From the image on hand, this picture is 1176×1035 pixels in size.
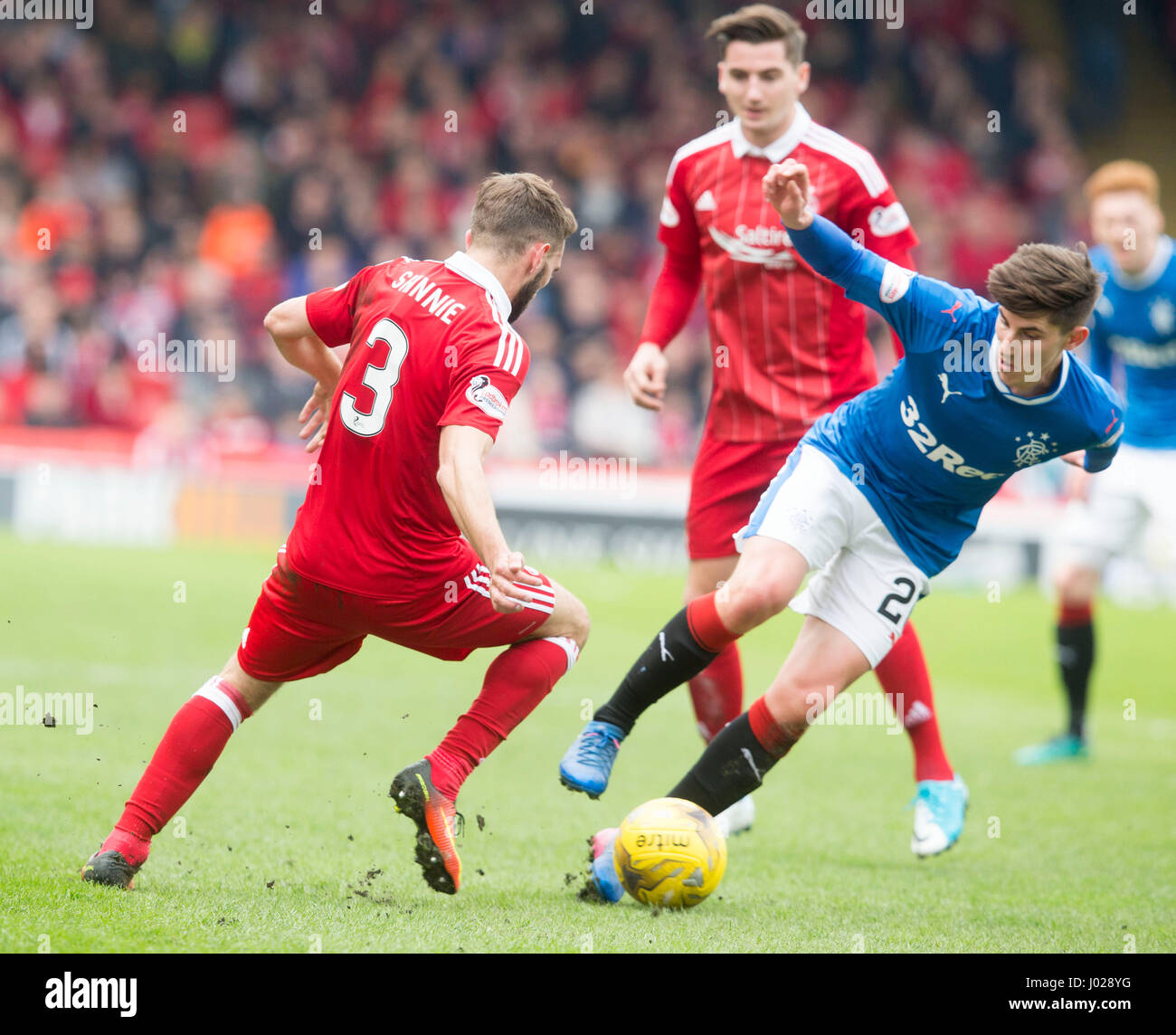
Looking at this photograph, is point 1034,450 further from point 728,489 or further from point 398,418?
point 398,418

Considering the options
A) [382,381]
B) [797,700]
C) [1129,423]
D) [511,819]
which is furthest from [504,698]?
[1129,423]

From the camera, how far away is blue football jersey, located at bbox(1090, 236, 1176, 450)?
736 cm

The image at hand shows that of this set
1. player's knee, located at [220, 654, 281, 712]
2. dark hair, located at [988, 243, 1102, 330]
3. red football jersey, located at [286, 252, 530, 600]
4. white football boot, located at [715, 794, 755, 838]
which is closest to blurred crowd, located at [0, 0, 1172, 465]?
white football boot, located at [715, 794, 755, 838]

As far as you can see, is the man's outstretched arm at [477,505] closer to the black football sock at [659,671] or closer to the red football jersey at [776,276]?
the black football sock at [659,671]

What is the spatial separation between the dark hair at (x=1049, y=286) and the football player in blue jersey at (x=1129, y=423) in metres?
3.38

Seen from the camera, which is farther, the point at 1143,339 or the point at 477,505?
the point at 1143,339

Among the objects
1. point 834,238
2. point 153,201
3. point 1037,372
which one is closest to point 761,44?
point 834,238

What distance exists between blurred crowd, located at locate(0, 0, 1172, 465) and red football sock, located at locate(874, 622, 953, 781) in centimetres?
977

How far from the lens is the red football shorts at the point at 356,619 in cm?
419

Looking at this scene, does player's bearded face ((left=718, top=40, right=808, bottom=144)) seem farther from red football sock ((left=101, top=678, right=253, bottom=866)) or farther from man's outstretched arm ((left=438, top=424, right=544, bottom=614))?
red football sock ((left=101, top=678, right=253, bottom=866))

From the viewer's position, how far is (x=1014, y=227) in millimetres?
19234

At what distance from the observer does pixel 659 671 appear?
4664 millimetres

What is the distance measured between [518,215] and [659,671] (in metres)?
1.49

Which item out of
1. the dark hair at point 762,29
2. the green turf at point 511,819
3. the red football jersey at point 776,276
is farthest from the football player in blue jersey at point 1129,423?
the dark hair at point 762,29
